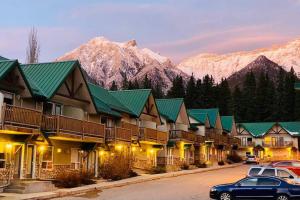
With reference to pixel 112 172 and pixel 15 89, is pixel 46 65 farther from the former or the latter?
pixel 112 172

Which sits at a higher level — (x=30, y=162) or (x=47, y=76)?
(x=47, y=76)

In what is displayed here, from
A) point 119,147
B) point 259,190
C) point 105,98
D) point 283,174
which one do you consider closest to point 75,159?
point 119,147

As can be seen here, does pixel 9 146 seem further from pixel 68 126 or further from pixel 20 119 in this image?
→ pixel 68 126

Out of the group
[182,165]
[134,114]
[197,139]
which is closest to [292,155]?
[197,139]

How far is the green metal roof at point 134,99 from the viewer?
4797 cm

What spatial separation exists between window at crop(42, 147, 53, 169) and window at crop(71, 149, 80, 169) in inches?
125

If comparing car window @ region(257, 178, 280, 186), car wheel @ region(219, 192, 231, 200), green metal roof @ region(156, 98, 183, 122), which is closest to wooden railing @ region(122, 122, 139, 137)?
green metal roof @ region(156, 98, 183, 122)

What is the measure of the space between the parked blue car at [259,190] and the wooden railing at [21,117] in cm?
1115

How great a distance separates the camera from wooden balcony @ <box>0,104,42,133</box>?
964 inches

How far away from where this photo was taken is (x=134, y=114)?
153 ft

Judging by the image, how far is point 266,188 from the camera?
22188 millimetres

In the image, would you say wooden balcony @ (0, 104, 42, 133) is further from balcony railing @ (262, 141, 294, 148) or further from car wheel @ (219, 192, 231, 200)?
A: balcony railing @ (262, 141, 294, 148)

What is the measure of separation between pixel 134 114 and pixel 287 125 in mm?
65385

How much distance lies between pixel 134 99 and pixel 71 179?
20.9m
